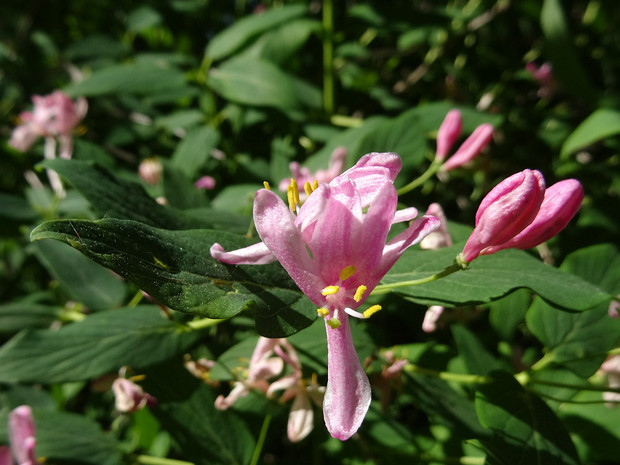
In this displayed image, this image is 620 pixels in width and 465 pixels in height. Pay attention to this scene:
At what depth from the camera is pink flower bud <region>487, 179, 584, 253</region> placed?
1.56 feet

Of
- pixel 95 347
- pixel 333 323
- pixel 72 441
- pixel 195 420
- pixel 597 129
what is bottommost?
pixel 72 441

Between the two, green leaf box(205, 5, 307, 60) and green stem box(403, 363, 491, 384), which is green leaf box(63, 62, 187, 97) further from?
green stem box(403, 363, 491, 384)

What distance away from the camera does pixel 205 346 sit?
0.91 m

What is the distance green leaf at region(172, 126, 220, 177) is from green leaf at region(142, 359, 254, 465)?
19.1 inches

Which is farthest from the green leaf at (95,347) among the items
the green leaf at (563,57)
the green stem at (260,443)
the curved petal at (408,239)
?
the green leaf at (563,57)

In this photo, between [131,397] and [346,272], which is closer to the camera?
[346,272]

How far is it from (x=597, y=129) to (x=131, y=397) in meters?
0.94

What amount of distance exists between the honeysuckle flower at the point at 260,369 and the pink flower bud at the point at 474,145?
407 mm

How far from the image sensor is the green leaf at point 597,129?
94 cm

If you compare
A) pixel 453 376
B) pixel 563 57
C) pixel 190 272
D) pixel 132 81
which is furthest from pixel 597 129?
pixel 132 81

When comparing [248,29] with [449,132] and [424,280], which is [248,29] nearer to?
[449,132]

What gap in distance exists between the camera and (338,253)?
16.7 inches

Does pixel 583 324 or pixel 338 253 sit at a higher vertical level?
pixel 338 253

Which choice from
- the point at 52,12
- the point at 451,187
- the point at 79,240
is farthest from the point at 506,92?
the point at 52,12
